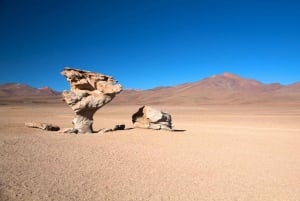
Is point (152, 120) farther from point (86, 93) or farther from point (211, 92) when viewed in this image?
point (211, 92)

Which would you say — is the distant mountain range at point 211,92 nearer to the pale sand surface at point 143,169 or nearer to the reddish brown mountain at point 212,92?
the reddish brown mountain at point 212,92

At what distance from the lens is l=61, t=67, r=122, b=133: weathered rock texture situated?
1767cm

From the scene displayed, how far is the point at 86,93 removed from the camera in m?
18.1

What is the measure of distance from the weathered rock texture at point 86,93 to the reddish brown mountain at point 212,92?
107 metres

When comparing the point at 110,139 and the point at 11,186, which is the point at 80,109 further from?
the point at 11,186

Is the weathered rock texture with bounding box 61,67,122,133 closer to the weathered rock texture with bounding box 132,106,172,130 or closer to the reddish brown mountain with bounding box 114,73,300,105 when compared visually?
the weathered rock texture with bounding box 132,106,172,130

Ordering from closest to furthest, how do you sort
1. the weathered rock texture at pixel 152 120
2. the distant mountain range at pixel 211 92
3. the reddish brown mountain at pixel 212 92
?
1. the weathered rock texture at pixel 152 120
2. the reddish brown mountain at pixel 212 92
3. the distant mountain range at pixel 211 92

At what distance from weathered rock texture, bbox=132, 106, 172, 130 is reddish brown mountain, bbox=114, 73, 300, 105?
343ft

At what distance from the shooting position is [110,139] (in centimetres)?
1520

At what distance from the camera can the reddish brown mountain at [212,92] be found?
130750 millimetres

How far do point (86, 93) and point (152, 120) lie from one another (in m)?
4.27

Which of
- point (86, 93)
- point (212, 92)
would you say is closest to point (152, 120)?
point (86, 93)

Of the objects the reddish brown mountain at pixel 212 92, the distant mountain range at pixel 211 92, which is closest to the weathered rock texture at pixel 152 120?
the reddish brown mountain at pixel 212 92

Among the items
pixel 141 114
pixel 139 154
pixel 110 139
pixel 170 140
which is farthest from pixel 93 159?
pixel 141 114
